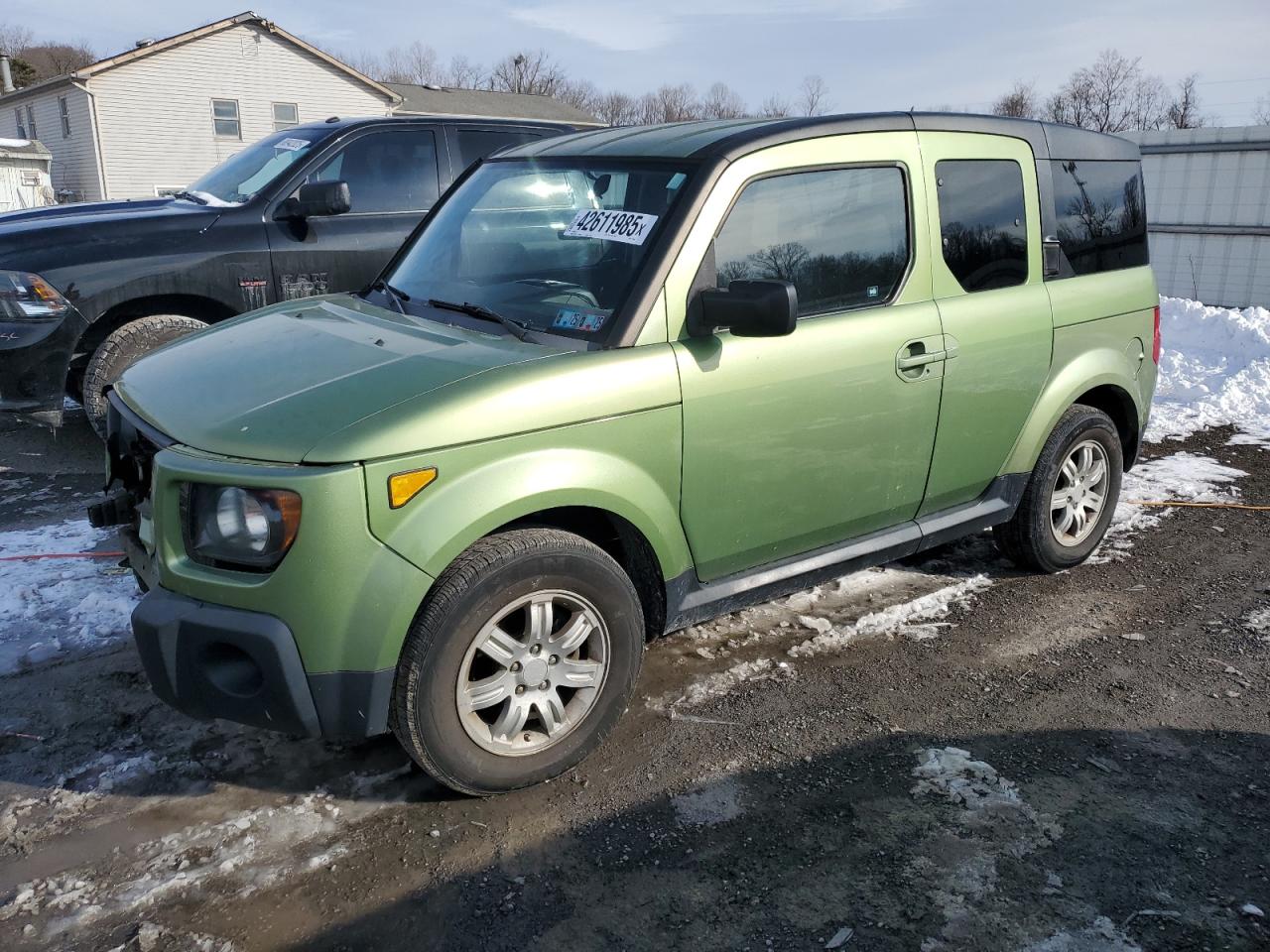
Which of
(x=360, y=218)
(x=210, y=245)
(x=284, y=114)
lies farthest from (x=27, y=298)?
(x=284, y=114)

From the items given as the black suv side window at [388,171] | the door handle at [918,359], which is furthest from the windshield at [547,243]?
the black suv side window at [388,171]

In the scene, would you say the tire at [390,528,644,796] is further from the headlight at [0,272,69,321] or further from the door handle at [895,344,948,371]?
the headlight at [0,272,69,321]

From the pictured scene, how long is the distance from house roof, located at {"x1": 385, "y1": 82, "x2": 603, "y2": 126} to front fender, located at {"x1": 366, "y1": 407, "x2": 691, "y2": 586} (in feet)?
133

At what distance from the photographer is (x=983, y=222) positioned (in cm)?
431

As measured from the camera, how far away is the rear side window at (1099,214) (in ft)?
15.3

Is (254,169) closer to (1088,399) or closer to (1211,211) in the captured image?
(1088,399)

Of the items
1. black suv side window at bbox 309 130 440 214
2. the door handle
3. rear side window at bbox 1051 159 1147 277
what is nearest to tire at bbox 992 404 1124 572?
rear side window at bbox 1051 159 1147 277

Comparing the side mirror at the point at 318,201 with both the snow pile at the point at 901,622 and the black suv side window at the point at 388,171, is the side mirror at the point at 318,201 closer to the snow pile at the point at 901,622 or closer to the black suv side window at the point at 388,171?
the black suv side window at the point at 388,171

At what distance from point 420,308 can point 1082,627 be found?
310 cm

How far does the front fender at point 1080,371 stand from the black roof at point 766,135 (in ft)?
2.69

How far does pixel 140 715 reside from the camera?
3.60 meters

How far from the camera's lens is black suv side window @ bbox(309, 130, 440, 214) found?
22.7 feet

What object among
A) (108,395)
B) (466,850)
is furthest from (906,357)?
(108,395)

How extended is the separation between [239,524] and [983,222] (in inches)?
126
